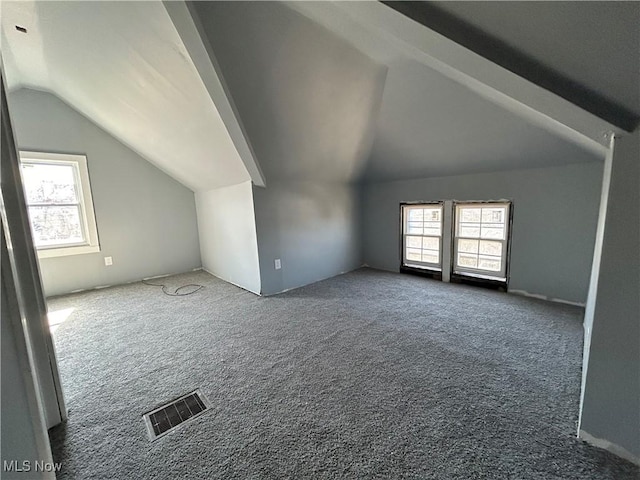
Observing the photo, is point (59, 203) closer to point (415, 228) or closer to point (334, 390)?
point (334, 390)

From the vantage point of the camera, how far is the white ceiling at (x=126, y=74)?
1.72 m

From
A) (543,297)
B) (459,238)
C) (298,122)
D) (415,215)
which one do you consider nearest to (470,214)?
(459,238)

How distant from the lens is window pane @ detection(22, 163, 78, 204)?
328cm

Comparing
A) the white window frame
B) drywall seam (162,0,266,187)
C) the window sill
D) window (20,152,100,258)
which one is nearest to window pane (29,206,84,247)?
window (20,152,100,258)

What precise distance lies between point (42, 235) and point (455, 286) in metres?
5.49

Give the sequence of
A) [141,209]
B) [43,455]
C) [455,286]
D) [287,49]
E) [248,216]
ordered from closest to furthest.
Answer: [43,455], [287,49], [248,216], [455,286], [141,209]

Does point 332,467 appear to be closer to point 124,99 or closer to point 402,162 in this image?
point 402,162

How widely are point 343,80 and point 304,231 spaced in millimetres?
1840

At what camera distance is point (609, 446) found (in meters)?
1.12

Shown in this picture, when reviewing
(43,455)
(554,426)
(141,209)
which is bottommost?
(554,426)

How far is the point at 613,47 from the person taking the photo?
790mm

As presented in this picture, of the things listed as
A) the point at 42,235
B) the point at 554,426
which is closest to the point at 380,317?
the point at 554,426

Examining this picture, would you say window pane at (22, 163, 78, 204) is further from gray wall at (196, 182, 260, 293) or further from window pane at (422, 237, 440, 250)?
window pane at (422, 237, 440, 250)

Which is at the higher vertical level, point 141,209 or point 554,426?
point 141,209
